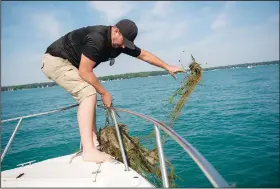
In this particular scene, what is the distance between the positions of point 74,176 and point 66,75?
1.48m

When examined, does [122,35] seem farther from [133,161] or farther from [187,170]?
[187,170]

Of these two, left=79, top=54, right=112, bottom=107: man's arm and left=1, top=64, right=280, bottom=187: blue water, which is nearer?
left=79, top=54, right=112, bottom=107: man's arm

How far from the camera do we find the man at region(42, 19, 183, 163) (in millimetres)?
3217

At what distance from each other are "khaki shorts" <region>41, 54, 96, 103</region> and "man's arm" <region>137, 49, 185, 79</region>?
136 cm

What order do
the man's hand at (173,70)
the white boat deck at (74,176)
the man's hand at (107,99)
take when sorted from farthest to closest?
the man's hand at (173,70) → the man's hand at (107,99) → the white boat deck at (74,176)

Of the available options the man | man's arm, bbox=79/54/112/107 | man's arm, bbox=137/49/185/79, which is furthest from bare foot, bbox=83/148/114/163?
man's arm, bbox=137/49/185/79

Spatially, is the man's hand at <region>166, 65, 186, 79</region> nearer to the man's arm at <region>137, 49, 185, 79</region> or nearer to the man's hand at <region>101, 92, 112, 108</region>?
the man's arm at <region>137, 49, 185, 79</region>

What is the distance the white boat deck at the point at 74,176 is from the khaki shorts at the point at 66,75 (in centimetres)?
98

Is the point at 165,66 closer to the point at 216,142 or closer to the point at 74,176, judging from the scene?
the point at 74,176

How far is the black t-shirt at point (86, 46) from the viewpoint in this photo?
317 cm

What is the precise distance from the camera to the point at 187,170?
26.9 feet

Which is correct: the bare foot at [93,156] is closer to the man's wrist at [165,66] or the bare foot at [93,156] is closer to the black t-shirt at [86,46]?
the black t-shirt at [86,46]

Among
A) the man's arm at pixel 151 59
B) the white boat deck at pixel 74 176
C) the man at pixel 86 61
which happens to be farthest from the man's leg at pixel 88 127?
the man's arm at pixel 151 59

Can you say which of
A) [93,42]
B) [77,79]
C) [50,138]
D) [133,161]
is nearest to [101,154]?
[133,161]
